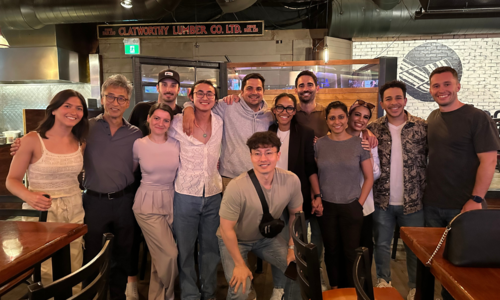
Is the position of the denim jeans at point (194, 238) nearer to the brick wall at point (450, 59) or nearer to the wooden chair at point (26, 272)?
the wooden chair at point (26, 272)

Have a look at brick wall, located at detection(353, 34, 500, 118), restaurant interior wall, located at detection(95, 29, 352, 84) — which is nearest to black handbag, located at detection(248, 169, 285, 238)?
restaurant interior wall, located at detection(95, 29, 352, 84)

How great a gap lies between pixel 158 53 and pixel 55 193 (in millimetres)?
6597

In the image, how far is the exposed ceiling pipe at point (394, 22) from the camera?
5.96 metres

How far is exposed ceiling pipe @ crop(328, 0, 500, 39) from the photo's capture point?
596 cm

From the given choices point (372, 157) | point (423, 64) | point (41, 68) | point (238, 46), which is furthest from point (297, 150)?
point (41, 68)

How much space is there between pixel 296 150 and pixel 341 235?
2.41ft

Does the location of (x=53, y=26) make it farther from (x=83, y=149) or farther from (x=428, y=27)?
(x=428, y=27)

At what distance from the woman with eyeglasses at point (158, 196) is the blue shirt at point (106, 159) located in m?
0.10

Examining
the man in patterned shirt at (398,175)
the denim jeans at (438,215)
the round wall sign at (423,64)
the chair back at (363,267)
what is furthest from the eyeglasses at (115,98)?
the round wall sign at (423,64)

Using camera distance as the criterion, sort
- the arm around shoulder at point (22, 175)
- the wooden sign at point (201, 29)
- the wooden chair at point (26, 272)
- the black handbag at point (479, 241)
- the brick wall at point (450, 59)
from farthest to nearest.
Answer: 1. the wooden sign at point (201, 29)
2. the brick wall at point (450, 59)
3. the arm around shoulder at point (22, 175)
4. the wooden chair at point (26, 272)
5. the black handbag at point (479, 241)

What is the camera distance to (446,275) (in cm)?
116

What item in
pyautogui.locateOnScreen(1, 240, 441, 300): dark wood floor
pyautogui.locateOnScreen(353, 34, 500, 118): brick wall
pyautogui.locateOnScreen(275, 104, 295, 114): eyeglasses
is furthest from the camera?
pyautogui.locateOnScreen(353, 34, 500, 118): brick wall

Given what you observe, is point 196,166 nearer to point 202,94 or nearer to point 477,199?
point 202,94

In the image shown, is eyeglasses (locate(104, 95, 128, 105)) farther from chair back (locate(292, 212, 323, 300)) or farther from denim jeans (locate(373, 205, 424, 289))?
denim jeans (locate(373, 205, 424, 289))
